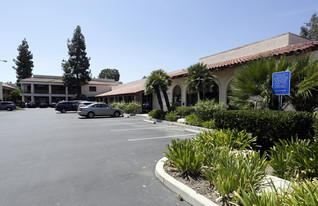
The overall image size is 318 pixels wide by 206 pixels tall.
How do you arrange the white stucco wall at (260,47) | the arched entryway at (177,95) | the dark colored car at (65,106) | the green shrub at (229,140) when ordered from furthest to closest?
the dark colored car at (65,106) < the arched entryway at (177,95) < the white stucco wall at (260,47) < the green shrub at (229,140)

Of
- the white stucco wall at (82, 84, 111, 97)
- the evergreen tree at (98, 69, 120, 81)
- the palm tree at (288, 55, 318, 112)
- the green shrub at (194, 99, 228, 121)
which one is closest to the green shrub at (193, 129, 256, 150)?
the palm tree at (288, 55, 318, 112)

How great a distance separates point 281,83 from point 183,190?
423 centimetres

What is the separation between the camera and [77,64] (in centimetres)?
4606

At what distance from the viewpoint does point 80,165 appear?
15.3 ft

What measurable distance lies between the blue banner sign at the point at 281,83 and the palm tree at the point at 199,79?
7043 mm

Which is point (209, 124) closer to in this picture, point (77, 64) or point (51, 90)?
point (77, 64)

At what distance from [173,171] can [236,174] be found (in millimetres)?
1483

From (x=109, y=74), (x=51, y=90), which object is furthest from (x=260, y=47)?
(x=109, y=74)

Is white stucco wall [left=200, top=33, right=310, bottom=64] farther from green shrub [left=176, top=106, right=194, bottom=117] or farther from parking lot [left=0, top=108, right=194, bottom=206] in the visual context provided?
parking lot [left=0, top=108, right=194, bottom=206]

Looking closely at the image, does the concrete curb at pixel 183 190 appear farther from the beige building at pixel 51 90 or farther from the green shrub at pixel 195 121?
A: the beige building at pixel 51 90

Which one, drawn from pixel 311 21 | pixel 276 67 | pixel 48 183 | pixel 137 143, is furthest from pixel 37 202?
pixel 311 21

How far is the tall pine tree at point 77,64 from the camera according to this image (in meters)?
45.9

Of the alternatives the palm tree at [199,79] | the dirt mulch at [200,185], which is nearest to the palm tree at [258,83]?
the dirt mulch at [200,185]

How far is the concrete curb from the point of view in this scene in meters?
2.82
